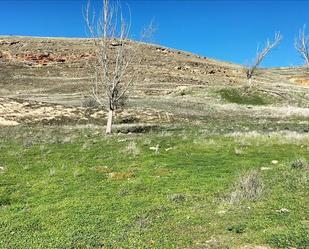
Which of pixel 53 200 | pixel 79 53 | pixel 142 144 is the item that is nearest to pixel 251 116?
pixel 142 144

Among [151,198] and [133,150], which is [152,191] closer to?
[151,198]

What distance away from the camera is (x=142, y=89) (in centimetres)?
7988

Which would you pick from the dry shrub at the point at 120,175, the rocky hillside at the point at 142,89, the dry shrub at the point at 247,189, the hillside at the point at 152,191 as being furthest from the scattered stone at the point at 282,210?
the rocky hillside at the point at 142,89

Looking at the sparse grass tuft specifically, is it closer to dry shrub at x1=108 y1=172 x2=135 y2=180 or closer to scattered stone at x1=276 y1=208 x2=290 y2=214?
scattered stone at x1=276 y1=208 x2=290 y2=214

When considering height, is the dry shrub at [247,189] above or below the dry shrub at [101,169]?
above

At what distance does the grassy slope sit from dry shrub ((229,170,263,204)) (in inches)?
8.6

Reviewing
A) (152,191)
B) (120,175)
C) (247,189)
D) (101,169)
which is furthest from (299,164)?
(101,169)

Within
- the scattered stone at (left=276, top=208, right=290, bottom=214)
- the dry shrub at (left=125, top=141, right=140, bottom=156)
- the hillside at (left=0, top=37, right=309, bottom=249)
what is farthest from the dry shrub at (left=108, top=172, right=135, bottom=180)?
the scattered stone at (left=276, top=208, right=290, bottom=214)

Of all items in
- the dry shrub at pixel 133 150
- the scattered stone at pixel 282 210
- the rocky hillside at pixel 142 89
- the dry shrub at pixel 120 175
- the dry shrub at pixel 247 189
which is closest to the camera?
the scattered stone at pixel 282 210

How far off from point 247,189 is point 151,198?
280 centimetres

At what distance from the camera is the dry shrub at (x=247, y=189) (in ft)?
43.9

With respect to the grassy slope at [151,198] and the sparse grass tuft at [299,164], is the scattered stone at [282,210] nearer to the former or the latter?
the grassy slope at [151,198]

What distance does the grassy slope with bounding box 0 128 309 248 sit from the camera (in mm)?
10969

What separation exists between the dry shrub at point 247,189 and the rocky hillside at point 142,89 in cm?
2261
